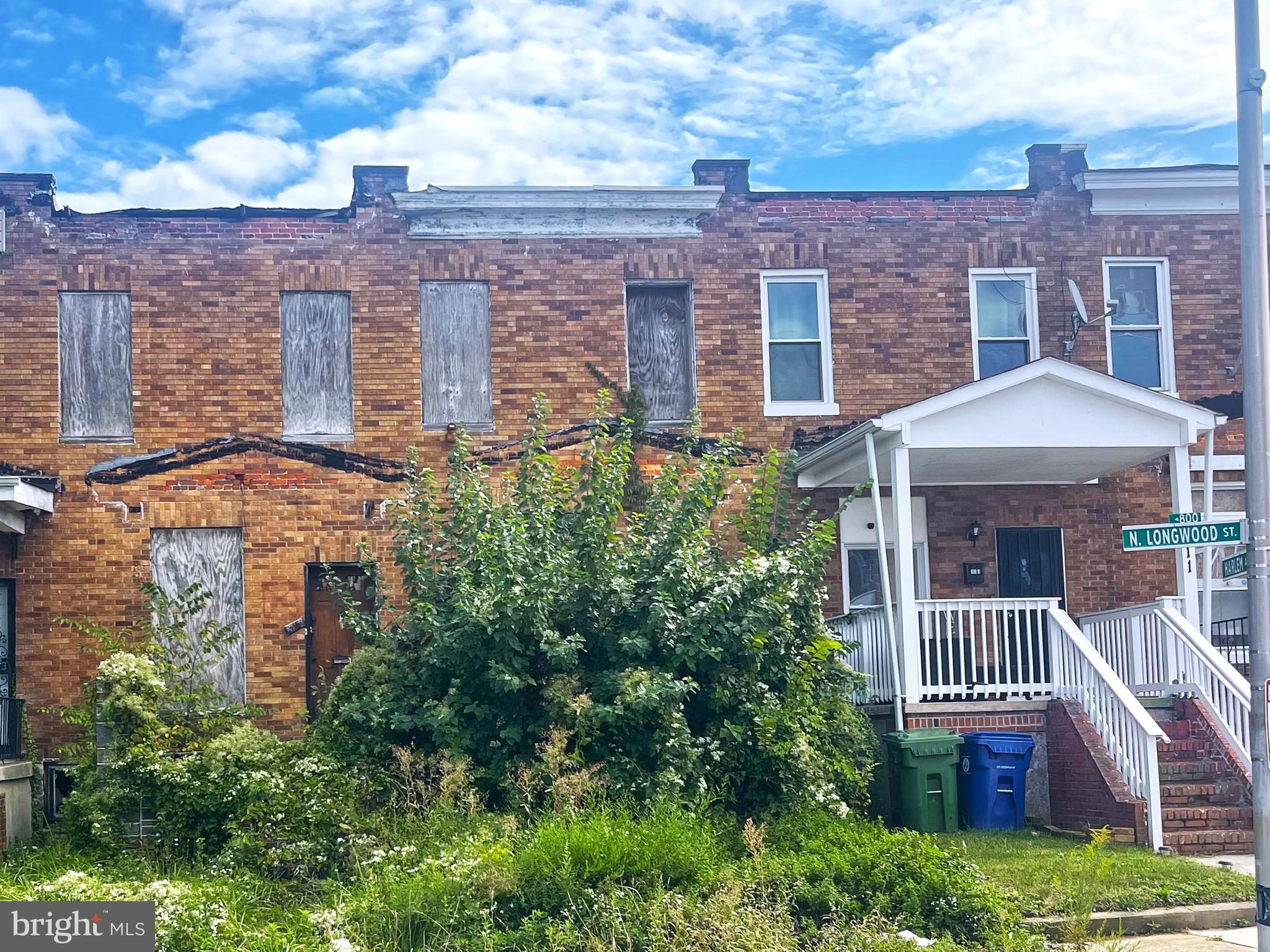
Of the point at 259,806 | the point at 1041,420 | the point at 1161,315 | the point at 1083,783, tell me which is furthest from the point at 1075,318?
the point at 259,806

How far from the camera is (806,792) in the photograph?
1109 centimetres

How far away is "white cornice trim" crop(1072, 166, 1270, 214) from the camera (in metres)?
16.8

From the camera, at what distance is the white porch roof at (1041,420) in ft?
44.6

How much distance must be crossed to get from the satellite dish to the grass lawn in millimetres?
7181

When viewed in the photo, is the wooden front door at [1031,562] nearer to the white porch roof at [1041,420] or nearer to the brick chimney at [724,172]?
Answer: the white porch roof at [1041,420]

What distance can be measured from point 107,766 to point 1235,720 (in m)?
10.2

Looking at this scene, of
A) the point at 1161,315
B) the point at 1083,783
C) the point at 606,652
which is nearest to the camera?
the point at 606,652

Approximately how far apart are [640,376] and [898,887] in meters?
8.80

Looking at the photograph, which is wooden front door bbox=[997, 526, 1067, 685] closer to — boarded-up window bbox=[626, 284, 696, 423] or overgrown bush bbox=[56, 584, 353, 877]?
boarded-up window bbox=[626, 284, 696, 423]

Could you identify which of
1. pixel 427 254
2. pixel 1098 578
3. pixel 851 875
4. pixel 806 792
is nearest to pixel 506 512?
pixel 806 792

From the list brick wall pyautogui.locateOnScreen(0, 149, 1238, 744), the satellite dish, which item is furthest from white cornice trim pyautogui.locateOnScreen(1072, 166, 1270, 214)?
the satellite dish

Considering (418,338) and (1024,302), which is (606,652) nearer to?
(418,338)

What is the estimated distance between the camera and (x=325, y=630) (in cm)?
1562

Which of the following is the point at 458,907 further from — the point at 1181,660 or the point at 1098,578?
the point at 1098,578
